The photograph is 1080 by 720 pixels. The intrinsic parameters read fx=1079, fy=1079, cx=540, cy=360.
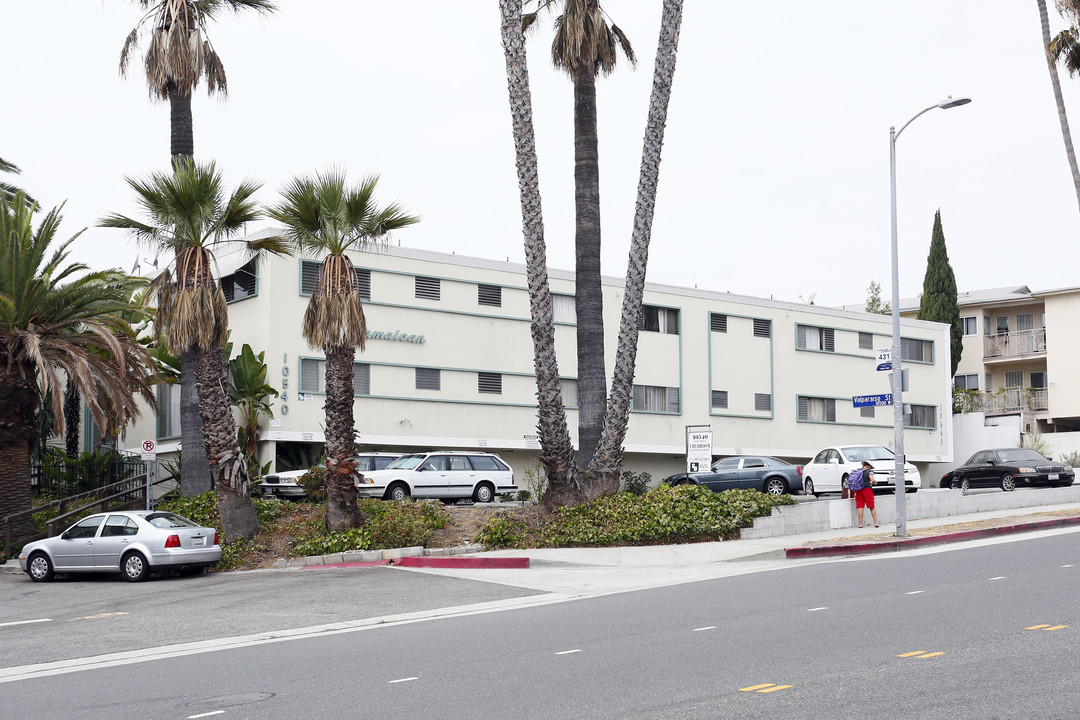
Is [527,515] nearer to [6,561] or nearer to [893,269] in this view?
[893,269]

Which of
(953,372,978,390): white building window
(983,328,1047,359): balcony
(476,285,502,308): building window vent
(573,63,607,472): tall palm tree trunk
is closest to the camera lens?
(573,63,607,472): tall palm tree trunk

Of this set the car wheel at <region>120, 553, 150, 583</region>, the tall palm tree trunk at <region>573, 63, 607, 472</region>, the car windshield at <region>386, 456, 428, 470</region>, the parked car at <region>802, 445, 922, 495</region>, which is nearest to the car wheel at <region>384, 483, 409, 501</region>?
the car windshield at <region>386, 456, 428, 470</region>

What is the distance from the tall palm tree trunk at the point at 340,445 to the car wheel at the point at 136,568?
3.52m

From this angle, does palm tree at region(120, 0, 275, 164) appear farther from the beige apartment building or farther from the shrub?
the beige apartment building

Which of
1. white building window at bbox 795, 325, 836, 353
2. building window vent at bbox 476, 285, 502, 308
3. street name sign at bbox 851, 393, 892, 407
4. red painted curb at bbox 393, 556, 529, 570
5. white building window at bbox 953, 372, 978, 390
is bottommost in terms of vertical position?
red painted curb at bbox 393, 556, 529, 570

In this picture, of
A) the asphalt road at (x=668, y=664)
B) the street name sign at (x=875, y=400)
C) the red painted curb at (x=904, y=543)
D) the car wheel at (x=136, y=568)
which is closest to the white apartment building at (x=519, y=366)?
the car wheel at (x=136, y=568)

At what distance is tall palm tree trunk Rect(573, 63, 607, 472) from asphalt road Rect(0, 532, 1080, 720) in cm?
973

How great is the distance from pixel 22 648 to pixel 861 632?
30.3 ft

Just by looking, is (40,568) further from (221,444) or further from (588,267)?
(588,267)

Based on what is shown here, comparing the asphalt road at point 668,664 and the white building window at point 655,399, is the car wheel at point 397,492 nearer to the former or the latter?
the white building window at point 655,399

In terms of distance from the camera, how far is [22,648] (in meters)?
12.3

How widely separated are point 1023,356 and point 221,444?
43.5m

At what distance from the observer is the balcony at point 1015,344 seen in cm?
5281

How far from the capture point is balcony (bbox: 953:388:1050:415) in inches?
2020
